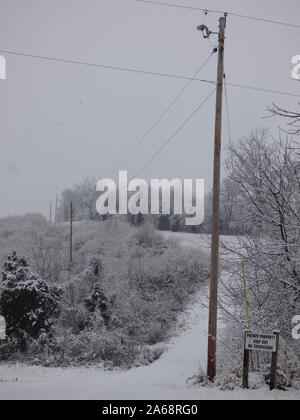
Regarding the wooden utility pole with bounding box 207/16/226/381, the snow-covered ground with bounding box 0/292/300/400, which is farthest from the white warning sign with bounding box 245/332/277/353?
the wooden utility pole with bounding box 207/16/226/381

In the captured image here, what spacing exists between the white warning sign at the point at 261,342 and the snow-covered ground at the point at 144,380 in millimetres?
812

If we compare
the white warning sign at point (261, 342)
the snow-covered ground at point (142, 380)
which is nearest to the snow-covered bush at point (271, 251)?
the white warning sign at point (261, 342)

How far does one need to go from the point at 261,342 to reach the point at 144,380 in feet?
18.3

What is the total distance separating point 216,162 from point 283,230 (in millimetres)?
2693

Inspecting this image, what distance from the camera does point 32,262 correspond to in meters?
27.9

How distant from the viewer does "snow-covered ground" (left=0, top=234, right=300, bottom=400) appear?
7.46 meters

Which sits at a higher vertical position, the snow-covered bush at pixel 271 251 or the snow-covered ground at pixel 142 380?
the snow-covered bush at pixel 271 251

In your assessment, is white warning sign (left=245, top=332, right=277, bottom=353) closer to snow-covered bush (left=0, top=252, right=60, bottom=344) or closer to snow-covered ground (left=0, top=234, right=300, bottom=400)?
snow-covered ground (left=0, top=234, right=300, bottom=400)

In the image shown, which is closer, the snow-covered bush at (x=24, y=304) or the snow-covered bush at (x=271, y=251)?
the snow-covered bush at (x=271, y=251)

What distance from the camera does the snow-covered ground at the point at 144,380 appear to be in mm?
7461

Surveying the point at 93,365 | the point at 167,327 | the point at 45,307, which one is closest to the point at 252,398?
the point at 93,365

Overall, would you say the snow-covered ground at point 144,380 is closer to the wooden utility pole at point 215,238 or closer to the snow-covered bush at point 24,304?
the wooden utility pole at point 215,238

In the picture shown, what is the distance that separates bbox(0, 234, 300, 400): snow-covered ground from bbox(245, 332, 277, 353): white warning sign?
0.81 metres

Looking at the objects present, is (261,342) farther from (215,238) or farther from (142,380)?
(142,380)
